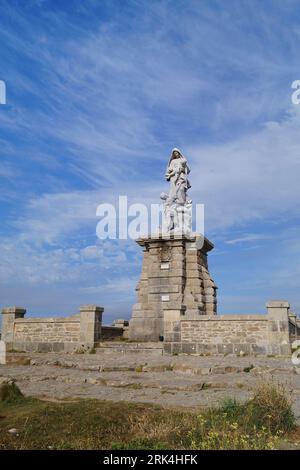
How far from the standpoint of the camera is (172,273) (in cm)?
1716

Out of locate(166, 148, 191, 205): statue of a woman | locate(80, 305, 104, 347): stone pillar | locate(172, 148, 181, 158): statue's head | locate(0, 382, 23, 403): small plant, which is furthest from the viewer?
locate(172, 148, 181, 158): statue's head

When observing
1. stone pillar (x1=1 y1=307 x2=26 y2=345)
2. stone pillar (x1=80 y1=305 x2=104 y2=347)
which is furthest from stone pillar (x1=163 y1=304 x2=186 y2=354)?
stone pillar (x1=1 y1=307 x2=26 y2=345)

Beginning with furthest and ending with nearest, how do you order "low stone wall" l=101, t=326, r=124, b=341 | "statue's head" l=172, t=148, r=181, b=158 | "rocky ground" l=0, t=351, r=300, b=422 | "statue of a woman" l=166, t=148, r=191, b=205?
"statue's head" l=172, t=148, r=181, b=158 < "statue of a woman" l=166, t=148, r=191, b=205 < "low stone wall" l=101, t=326, r=124, b=341 < "rocky ground" l=0, t=351, r=300, b=422

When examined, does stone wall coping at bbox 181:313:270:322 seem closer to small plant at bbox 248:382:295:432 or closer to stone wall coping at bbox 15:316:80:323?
stone wall coping at bbox 15:316:80:323

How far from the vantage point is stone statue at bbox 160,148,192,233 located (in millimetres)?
18328

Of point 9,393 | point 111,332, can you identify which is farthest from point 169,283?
point 9,393

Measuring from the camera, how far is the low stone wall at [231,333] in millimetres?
13258

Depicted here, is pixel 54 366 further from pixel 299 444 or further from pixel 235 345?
pixel 299 444

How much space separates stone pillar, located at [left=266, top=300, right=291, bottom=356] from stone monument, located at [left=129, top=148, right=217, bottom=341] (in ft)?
10.8

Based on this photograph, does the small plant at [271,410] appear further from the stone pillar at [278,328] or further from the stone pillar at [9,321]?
the stone pillar at [9,321]

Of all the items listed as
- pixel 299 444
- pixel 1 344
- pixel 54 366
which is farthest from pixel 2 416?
pixel 1 344

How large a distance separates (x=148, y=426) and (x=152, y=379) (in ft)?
15.0

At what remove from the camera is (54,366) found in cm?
1230

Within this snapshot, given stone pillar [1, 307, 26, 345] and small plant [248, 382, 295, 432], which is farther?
stone pillar [1, 307, 26, 345]
